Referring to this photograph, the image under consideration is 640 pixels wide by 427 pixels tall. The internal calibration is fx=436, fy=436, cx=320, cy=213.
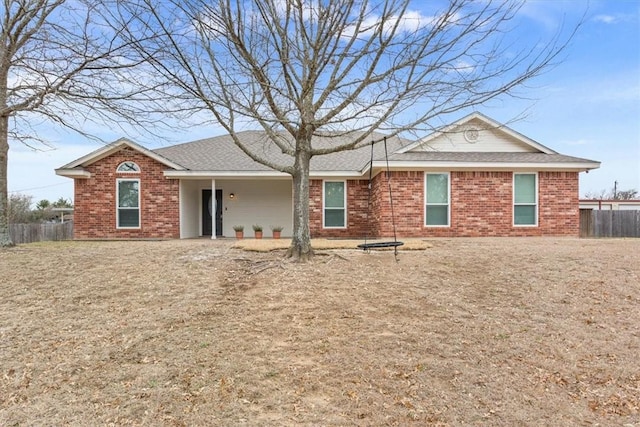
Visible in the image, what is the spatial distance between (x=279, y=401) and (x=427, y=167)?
35.2 feet

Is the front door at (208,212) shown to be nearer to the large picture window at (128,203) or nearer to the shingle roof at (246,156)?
the shingle roof at (246,156)

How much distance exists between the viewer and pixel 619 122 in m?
15.3

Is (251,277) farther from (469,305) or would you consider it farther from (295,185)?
(469,305)

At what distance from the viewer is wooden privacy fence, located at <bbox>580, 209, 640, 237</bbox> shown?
1734 centimetres

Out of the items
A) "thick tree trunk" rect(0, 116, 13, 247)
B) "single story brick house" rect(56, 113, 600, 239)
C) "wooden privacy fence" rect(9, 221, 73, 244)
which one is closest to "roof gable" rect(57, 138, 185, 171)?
"single story brick house" rect(56, 113, 600, 239)

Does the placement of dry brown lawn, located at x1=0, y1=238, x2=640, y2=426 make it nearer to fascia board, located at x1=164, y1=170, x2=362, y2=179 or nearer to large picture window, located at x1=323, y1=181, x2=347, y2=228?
fascia board, located at x1=164, y1=170, x2=362, y2=179

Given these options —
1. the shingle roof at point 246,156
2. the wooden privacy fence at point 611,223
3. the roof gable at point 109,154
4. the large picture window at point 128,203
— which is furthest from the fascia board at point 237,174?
the wooden privacy fence at point 611,223

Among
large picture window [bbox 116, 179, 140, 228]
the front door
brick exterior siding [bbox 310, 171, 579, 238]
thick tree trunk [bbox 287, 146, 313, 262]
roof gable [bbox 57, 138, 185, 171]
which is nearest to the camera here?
thick tree trunk [bbox 287, 146, 313, 262]

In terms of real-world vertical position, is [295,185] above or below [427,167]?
below

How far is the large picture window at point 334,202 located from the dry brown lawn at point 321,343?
701 centimetres

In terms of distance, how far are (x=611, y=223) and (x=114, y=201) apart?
1906 cm

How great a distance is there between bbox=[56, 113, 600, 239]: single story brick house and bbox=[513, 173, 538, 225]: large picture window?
0.10ft

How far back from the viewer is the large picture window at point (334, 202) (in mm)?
15633

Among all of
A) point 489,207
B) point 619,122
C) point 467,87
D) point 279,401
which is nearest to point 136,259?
point 279,401
